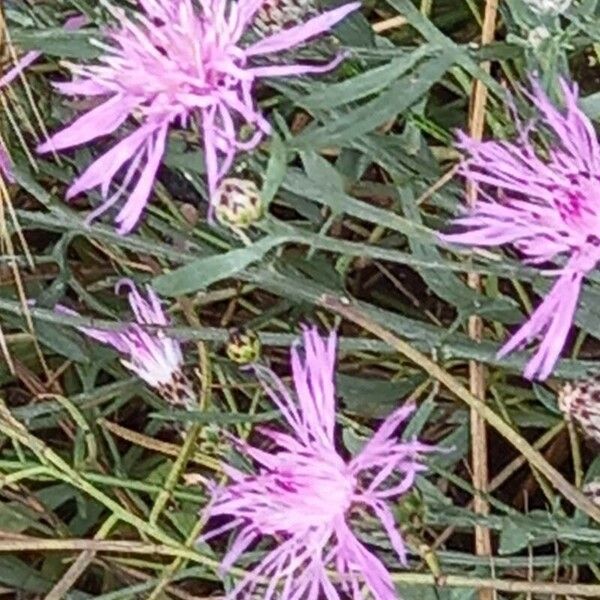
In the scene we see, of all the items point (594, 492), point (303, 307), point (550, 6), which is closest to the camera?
point (550, 6)

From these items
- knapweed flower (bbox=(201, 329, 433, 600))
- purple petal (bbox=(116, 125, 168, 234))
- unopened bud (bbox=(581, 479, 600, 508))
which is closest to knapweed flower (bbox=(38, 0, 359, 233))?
purple petal (bbox=(116, 125, 168, 234))

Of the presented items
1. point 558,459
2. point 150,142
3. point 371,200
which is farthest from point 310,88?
point 558,459

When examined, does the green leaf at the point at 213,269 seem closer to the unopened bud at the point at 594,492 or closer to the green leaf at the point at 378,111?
the green leaf at the point at 378,111

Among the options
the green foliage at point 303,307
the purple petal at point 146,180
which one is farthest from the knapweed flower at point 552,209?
the purple petal at point 146,180

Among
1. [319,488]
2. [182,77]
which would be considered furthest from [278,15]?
[319,488]

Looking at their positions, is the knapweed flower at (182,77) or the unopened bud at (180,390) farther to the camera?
the unopened bud at (180,390)

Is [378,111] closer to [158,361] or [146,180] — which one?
[146,180]
